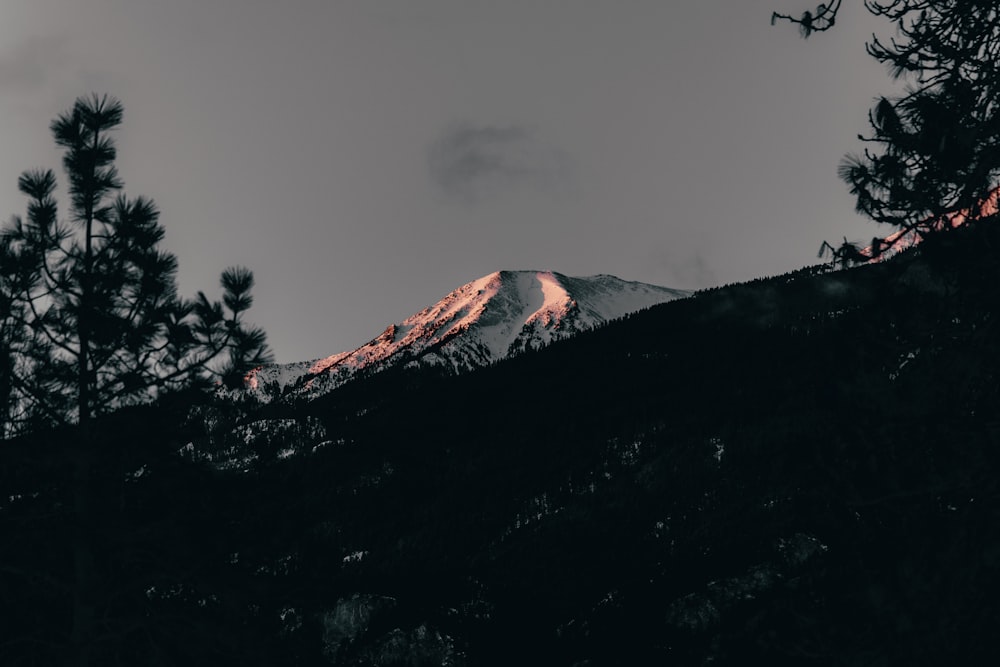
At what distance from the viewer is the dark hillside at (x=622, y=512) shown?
8734 mm

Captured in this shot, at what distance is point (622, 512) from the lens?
124438 mm

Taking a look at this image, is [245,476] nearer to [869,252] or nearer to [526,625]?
[869,252]

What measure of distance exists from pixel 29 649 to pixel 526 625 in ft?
303

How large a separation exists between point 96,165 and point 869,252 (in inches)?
450

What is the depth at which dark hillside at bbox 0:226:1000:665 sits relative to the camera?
873cm

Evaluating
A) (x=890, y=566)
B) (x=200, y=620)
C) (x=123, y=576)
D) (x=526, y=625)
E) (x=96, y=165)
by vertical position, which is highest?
(x=96, y=165)

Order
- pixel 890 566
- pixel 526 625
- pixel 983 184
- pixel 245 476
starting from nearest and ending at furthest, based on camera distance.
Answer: pixel 983 184 < pixel 890 566 < pixel 245 476 < pixel 526 625

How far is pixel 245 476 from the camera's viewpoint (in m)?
14.7

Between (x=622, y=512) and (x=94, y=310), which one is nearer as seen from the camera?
(x=94, y=310)

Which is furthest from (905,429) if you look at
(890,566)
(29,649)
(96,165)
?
(96,165)

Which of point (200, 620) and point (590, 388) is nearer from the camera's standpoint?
point (200, 620)

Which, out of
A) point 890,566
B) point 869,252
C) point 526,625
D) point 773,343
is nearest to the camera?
point 890,566

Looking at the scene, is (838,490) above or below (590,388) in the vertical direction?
below

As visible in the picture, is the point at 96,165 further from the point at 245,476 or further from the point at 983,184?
the point at 983,184
